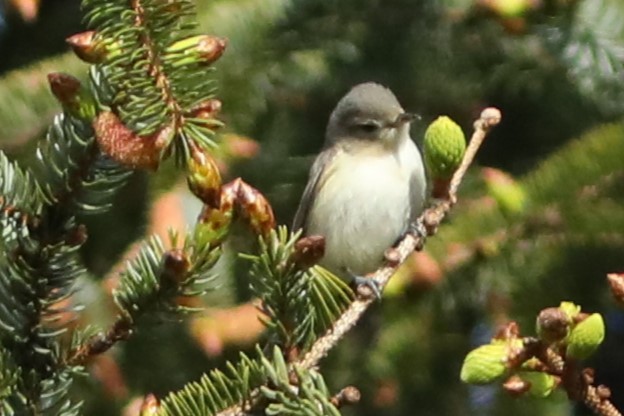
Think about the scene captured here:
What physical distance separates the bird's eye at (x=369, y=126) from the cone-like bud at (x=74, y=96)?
2.10 metres

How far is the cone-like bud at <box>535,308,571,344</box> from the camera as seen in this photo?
112cm

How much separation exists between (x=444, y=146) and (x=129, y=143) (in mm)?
356

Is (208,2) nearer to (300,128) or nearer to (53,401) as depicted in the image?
(300,128)

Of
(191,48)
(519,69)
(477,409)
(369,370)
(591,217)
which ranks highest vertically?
(191,48)

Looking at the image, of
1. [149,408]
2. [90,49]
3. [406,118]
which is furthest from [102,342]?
[406,118]

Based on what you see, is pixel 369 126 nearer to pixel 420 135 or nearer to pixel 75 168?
pixel 420 135

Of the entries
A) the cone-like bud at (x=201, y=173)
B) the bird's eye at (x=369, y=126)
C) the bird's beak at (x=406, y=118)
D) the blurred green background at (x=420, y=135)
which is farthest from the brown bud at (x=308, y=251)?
the bird's eye at (x=369, y=126)

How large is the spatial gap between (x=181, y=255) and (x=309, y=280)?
0.15 metres

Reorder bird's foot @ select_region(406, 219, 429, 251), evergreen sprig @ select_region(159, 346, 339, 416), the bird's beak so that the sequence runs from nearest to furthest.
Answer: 1. evergreen sprig @ select_region(159, 346, 339, 416)
2. bird's foot @ select_region(406, 219, 429, 251)
3. the bird's beak

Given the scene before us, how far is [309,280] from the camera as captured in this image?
1.22 m

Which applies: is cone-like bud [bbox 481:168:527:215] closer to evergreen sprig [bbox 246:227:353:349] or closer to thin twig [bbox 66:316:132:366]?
evergreen sprig [bbox 246:227:353:349]

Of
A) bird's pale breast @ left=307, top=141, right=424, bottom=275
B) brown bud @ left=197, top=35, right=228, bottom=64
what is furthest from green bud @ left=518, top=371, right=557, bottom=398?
bird's pale breast @ left=307, top=141, right=424, bottom=275

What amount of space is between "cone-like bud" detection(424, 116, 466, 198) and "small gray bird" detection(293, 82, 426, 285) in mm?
1648

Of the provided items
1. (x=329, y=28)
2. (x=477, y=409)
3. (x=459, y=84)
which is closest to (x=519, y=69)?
(x=459, y=84)
